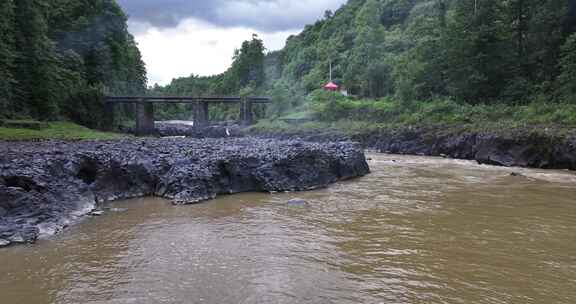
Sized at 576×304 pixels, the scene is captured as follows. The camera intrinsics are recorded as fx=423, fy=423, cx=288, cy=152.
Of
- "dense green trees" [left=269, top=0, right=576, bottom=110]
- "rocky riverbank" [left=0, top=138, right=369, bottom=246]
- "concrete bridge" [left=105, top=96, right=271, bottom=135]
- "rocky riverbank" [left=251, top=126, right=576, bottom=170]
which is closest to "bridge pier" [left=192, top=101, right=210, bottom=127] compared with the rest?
"concrete bridge" [left=105, top=96, right=271, bottom=135]

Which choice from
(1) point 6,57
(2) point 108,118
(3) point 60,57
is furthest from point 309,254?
(2) point 108,118

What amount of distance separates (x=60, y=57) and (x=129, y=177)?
37.4 metres

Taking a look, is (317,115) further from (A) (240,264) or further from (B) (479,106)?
(A) (240,264)

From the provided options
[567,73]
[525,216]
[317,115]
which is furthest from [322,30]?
[525,216]

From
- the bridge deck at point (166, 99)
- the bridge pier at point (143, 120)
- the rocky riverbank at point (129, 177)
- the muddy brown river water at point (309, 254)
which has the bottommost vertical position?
the muddy brown river water at point (309, 254)

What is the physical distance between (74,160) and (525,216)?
14.6 m

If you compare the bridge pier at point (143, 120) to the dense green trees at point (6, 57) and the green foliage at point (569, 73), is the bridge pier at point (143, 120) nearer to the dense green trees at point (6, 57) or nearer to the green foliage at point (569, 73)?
the dense green trees at point (6, 57)

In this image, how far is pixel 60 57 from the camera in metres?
45.7

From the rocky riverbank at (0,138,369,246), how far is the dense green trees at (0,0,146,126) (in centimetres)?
2265

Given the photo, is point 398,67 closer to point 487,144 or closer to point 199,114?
point 199,114

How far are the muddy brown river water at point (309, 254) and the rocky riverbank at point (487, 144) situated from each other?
1137 cm

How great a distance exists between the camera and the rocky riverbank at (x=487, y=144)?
2459 centimetres

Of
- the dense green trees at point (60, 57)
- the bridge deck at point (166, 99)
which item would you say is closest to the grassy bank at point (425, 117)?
the bridge deck at point (166, 99)

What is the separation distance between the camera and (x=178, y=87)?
627 feet
